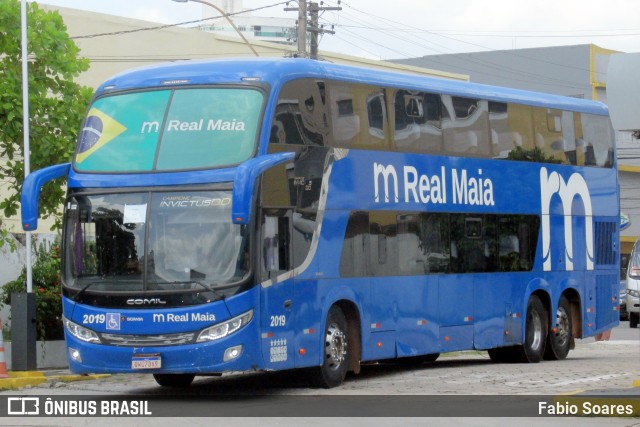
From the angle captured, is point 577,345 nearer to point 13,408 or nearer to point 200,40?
point 13,408

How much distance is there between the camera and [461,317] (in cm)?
2094

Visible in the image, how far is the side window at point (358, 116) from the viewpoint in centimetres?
1802

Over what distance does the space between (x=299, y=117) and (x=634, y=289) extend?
24.0 m

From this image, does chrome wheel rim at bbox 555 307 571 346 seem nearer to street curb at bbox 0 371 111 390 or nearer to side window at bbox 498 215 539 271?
side window at bbox 498 215 539 271

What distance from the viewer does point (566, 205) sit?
2394cm

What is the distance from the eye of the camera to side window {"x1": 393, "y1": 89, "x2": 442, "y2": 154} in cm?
1945

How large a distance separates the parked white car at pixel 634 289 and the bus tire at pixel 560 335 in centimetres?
1517

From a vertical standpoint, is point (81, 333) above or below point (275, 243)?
below

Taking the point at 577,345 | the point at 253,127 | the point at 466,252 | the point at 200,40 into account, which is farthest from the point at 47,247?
the point at 200,40

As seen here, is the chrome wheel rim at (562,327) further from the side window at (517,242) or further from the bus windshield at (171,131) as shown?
the bus windshield at (171,131)

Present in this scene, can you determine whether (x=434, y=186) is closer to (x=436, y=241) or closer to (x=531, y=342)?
(x=436, y=241)

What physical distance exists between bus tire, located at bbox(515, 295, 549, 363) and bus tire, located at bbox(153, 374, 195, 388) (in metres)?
6.83

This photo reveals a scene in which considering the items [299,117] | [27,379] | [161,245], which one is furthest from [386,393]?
[27,379]

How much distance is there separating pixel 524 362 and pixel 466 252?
9.94ft
